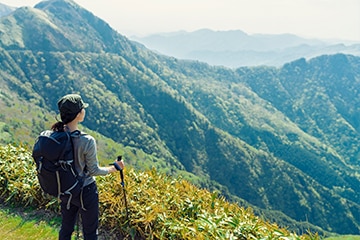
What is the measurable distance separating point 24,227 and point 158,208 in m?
3.59

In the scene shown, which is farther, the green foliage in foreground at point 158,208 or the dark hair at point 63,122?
the green foliage in foreground at point 158,208

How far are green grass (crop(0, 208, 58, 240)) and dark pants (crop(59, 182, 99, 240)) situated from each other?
188 centimetres

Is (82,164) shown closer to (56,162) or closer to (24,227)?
(56,162)

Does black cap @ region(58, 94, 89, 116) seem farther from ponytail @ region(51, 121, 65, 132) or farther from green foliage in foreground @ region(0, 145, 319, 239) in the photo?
green foliage in foreground @ region(0, 145, 319, 239)

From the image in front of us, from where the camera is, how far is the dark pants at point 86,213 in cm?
572

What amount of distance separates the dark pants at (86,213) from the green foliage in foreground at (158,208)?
4.64ft

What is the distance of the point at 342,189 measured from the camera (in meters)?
198

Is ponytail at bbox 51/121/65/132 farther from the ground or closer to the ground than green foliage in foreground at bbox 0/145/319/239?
farther from the ground

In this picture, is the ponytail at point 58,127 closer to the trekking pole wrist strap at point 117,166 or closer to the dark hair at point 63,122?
the dark hair at point 63,122

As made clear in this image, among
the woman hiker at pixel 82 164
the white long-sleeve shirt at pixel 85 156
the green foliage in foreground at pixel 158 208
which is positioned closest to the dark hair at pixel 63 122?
the woman hiker at pixel 82 164

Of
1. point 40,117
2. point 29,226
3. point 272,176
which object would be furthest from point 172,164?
point 29,226

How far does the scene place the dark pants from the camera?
5718 mm

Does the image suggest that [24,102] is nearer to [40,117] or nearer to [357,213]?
[40,117]

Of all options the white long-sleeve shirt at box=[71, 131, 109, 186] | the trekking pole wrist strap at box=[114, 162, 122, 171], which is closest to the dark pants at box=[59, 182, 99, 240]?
the white long-sleeve shirt at box=[71, 131, 109, 186]
